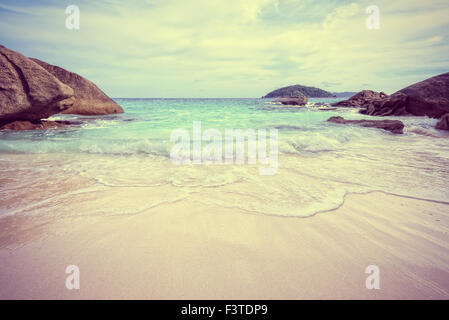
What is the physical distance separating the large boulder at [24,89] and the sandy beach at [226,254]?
7065mm

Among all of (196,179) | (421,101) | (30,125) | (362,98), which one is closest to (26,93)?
(30,125)

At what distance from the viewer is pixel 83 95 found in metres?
11.5

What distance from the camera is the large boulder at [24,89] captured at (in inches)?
263

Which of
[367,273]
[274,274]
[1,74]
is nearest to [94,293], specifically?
[274,274]

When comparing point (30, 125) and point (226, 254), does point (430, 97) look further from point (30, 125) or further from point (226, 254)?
point (30, 125)

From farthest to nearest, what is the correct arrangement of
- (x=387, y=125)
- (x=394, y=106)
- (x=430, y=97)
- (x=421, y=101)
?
(x=394, y=106) → (x=421, y=101) → (x=430, y=97) → (x=387, y=125)

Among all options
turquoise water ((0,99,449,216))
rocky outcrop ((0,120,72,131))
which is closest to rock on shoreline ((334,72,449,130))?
turquoise water ((0,99,449,216))

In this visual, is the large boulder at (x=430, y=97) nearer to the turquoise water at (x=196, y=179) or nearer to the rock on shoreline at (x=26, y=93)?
the turquoise water at (x=196, y=179)

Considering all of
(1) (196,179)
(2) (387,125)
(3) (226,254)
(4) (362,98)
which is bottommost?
(3) (226,254)

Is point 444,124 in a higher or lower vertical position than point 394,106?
lower

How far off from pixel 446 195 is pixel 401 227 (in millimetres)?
1260

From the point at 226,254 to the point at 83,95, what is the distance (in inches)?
515

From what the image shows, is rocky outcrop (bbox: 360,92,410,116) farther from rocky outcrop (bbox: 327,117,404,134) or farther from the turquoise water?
the turquoise water

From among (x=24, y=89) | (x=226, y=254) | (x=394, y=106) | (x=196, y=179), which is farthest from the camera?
(x=394, y=106)
